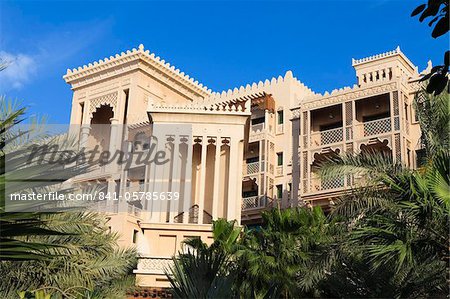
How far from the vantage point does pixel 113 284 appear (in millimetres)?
16984

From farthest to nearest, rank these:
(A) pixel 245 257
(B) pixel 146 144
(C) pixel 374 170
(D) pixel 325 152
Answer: (B) pixel 146 144 < (D) pixel 325 152 < (A) pixel 245 257 < (C) pixel 374 170

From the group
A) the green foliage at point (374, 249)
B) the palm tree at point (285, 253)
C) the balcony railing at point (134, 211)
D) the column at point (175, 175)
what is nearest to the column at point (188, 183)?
the column at point (175, 175)

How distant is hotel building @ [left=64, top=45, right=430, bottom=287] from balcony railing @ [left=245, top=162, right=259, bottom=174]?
0.06m

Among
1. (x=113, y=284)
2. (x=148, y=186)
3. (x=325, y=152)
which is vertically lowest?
(x=113, y=284)

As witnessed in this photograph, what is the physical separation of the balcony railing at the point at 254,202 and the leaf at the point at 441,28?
29.4 meters

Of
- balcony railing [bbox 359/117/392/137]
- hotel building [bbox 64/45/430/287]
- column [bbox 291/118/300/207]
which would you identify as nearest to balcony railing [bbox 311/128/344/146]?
hotel building [bbox 64/45/430/287]

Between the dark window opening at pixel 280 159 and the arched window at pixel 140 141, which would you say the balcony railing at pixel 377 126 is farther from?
the arched window at pixel 140 141

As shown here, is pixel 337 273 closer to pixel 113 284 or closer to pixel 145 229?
pixel 113 284

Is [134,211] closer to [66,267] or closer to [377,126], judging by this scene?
[377,126]

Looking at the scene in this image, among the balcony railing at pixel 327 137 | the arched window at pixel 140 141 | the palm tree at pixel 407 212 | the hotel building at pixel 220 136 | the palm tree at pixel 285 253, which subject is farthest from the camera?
the arched window at pixel 140 141

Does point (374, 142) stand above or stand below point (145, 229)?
above

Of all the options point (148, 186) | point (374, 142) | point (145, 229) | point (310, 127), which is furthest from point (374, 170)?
point (310, 127)

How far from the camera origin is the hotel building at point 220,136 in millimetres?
25422

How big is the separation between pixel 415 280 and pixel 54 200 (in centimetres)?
905
